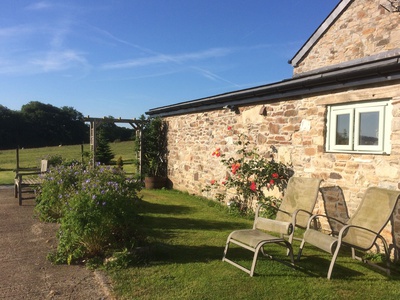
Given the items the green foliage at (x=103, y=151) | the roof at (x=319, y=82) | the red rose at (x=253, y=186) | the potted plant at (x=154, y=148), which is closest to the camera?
the roof at (x=319, y=82)

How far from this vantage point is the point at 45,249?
15.8 ft

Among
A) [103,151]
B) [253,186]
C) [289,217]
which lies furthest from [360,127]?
[103,151]

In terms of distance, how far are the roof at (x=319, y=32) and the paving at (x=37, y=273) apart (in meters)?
9.89

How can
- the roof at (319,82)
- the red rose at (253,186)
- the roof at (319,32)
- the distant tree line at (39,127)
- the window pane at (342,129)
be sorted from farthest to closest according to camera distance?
the distant tree line at (39,127)
the roof at (319,32)
the red rose at (253,186)
the window pane at (342,129)
the roof at (319,82)

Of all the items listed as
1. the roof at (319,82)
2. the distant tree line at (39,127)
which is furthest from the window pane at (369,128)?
the distant tree line at (39,127)

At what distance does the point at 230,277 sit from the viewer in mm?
3809

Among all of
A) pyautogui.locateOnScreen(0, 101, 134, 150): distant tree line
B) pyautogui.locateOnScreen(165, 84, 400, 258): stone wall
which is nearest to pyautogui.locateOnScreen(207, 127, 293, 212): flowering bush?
pyautogui.locateOnScreen(165, 84, 400, 258): stone wall

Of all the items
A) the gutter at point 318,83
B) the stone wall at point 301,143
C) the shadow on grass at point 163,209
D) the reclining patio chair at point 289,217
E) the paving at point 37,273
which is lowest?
the shadow on grass at point 163,209

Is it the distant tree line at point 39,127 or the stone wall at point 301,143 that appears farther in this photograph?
the distant tree line at point 39,127

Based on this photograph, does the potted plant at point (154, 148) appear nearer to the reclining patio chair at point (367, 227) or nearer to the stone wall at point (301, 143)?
the stone wall at point (301, 143)

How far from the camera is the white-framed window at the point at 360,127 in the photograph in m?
4.76

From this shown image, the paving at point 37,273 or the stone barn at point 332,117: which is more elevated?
the stone barn at point 332,117

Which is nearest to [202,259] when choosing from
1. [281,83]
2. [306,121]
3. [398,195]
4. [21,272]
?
[21,272]

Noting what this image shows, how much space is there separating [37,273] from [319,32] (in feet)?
35.2
